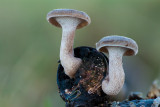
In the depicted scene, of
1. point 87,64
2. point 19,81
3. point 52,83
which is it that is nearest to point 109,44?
point 87,64

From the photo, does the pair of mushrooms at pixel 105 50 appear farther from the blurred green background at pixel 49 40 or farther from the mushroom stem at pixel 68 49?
the blurred green background at pixel 49 40

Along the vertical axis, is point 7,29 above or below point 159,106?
above

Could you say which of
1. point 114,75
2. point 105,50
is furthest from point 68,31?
point 114,75

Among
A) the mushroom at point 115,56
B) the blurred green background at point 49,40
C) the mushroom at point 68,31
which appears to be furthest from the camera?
the blurred green background at point 49,40

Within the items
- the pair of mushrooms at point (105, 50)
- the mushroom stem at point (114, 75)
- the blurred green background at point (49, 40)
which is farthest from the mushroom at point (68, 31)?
the blurred green background at point (49, 40)

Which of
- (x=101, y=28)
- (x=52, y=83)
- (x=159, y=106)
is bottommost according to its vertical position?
(x=52, y=83)

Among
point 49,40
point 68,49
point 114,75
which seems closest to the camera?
point 114,75

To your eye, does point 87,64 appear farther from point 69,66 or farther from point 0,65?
point 0,65

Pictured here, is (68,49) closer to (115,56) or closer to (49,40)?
(115,56)
